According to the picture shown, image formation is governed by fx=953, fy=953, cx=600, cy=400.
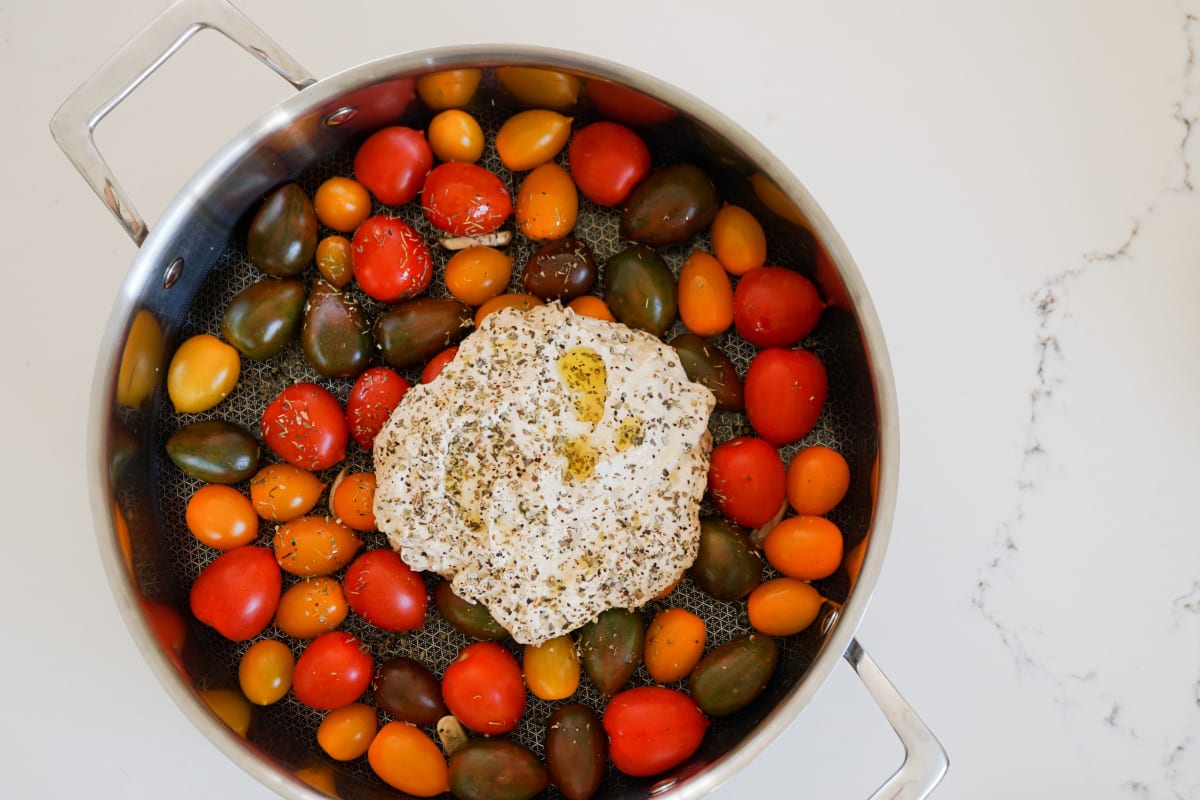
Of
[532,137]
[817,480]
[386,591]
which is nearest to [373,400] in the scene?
[386,591]

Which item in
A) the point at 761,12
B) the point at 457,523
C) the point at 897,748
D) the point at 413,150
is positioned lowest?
the point at 897,748

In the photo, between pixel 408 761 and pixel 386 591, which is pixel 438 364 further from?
pixel 408 761

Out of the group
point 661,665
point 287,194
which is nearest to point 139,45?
point 287,194

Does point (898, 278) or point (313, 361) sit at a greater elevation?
point (898, 278)

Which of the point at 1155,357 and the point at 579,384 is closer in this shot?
the point at 579,384

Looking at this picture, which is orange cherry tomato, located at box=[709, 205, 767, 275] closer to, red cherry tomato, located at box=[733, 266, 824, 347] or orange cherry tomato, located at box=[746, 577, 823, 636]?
red cherry tomato, located at box=[733, 266, 824, 347]

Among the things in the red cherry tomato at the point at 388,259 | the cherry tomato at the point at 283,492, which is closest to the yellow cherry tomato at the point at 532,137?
the red cherry tomato at the point at 388,259

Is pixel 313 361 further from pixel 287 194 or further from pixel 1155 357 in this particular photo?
pixel 1155 357
